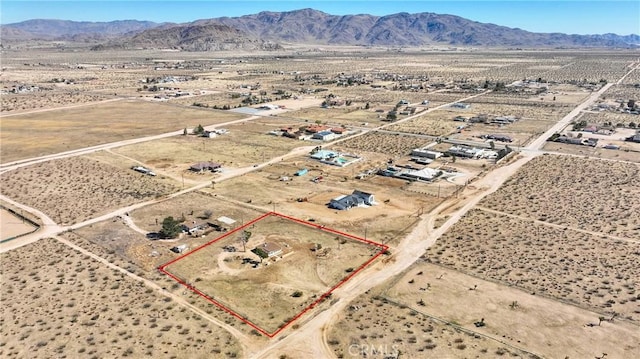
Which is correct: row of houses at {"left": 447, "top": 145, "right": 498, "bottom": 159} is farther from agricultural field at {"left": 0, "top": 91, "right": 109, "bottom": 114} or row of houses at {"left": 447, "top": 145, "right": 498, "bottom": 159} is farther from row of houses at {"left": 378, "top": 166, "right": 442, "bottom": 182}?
agricultural field at {"left": 0, "top": 91, "right": 109, "bottom": 114}

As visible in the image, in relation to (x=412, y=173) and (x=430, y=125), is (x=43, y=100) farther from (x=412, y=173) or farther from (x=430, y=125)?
(x=412, y=173)

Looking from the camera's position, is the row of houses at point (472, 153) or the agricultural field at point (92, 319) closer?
the agricultural field at point (92, 319)

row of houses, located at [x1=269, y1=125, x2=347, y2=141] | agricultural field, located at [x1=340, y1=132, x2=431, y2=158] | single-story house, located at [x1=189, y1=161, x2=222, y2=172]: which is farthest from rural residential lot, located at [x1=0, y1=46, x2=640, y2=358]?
agricultural field, located at [x1=340, y1=132, x2=431, y2=158]

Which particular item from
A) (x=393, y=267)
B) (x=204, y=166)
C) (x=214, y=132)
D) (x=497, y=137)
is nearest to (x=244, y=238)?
(x=393, y=267)

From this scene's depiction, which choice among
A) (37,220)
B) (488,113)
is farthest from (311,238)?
(488,113)

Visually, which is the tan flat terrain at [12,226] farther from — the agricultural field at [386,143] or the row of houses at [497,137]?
the row of houses at [497,137]

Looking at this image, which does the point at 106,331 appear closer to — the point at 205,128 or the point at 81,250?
the point at 81,250

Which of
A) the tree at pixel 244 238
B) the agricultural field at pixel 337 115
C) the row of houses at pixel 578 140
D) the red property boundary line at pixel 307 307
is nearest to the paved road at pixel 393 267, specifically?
the red property boundary line at pixel 307 307
